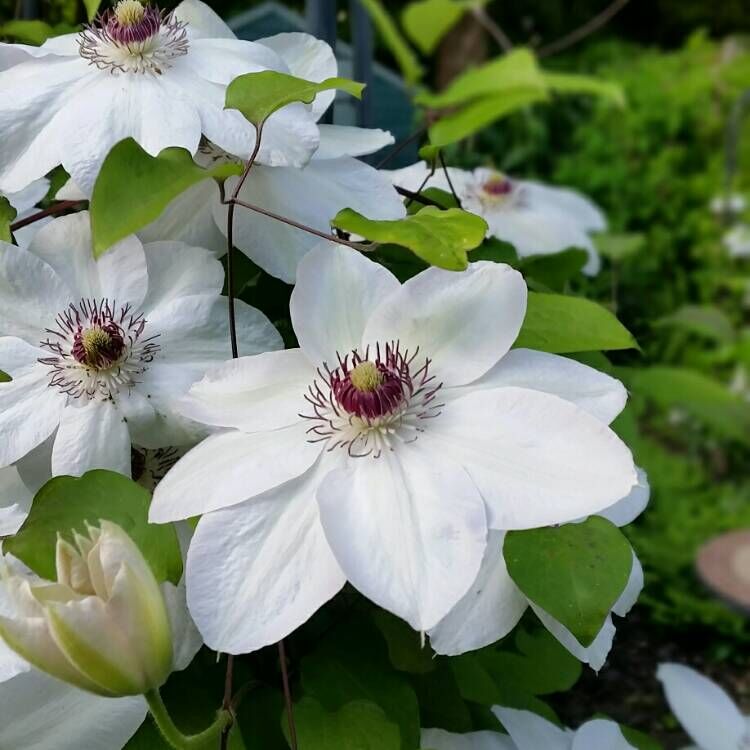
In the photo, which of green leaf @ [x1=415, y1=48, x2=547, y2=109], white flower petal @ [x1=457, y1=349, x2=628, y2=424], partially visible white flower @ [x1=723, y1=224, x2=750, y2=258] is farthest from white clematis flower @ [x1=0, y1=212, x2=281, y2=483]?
partially visible white flower @ [x1=723, y1=224, x2=750, y2=258]

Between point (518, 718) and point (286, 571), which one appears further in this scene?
point (518, 718)

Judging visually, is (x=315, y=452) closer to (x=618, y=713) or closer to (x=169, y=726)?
(x=169, y=726)

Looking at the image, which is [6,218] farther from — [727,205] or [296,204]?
[727,205]

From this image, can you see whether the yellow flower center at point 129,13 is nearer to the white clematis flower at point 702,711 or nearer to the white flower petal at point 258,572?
the white flower petal at point 258,572

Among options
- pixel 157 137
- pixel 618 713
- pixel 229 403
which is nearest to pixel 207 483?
pixel 229 403

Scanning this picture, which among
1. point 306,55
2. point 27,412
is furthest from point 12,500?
point 306,55

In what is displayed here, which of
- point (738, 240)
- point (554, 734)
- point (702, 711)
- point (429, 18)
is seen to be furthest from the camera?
point (738, 240)
